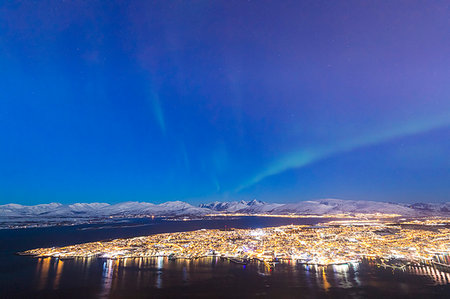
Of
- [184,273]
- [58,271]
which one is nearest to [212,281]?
[184,273]

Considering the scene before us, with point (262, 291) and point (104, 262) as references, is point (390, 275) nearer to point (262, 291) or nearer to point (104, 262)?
point (262, 291)

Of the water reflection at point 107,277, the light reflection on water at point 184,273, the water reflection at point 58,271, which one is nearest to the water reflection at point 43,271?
the light reflection on water at point 184,273

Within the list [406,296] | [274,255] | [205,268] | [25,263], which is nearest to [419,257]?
[406,296]

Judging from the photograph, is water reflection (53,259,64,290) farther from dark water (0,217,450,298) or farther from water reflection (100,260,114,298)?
water reflection (100,260,114,298)

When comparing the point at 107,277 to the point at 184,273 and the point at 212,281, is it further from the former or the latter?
the point at 212,281

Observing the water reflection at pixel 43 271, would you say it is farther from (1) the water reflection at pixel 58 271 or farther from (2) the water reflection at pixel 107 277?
(2) the water reflection at pixel 107 277

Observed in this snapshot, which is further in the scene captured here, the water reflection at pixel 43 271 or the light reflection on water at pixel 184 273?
the water reflection at pixel 43 271

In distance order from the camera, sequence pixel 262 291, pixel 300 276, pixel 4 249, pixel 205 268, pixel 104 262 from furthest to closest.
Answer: pixel 4 249, pixel 104 262, pixel 205 268, pixel 300 276, pixel 262 291

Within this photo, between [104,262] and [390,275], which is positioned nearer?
[390,275]
